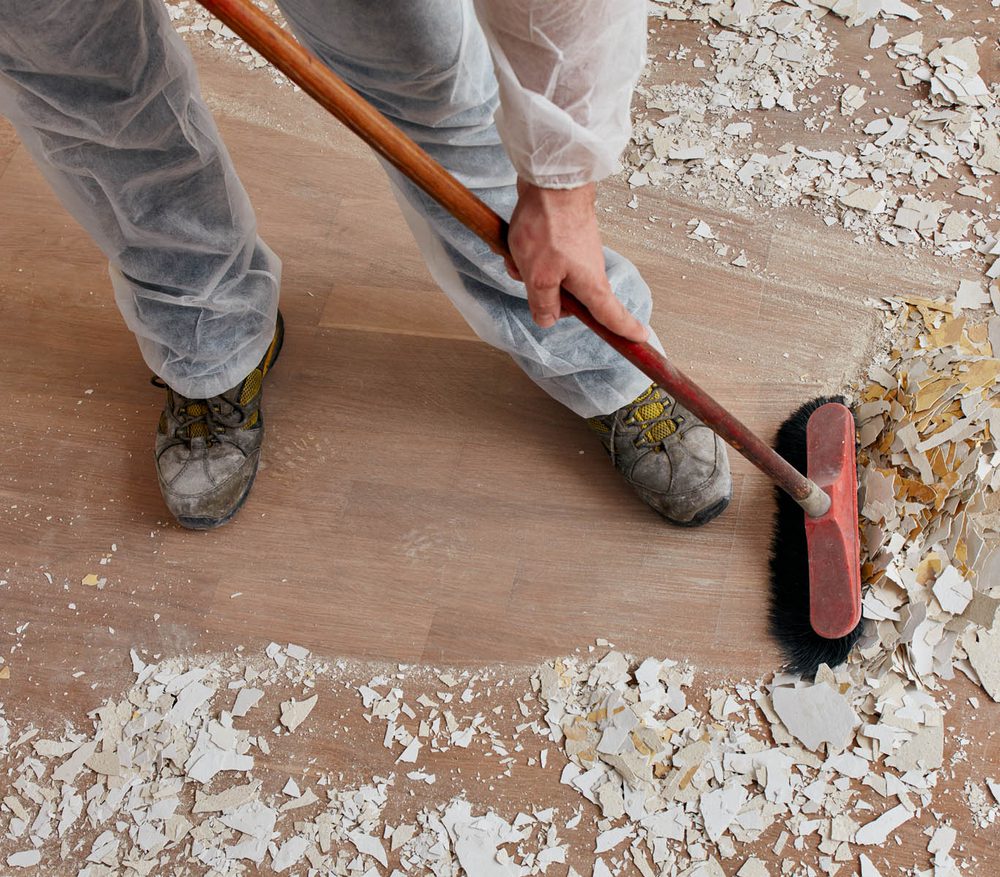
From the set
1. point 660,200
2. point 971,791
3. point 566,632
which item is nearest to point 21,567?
point 566,632

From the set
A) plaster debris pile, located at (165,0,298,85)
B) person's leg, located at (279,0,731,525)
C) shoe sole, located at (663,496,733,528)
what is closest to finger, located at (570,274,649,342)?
person's leg, located at (279,0,731,525)

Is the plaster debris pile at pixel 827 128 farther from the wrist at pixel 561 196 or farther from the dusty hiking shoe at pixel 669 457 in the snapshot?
the wrist at pixel 561 196

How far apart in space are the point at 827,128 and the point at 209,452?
128cm

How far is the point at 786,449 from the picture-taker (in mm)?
1513

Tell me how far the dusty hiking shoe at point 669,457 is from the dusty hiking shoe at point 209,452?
1.83ft

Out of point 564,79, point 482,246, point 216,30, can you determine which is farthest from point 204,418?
point 216,30

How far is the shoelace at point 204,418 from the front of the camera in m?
1.58

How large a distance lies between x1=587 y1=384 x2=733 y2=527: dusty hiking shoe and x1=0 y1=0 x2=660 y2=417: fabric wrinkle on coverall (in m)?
0.04

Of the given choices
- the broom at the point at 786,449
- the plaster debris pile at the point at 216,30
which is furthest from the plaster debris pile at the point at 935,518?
the plaster debris pile at the point at 216,30

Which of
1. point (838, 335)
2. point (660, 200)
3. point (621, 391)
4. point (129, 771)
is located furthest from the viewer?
point (660, 200)

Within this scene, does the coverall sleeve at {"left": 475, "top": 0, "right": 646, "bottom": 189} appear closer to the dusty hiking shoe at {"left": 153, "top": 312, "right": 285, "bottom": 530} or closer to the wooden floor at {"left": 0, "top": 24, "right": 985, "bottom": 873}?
the wooden floor at {"left": 0, "top": 24, "right": 985, "bottom": 873}

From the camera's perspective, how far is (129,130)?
1256 millimetres

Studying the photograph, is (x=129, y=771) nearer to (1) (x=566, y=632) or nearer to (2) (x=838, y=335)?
(1) (x=566, y=632)

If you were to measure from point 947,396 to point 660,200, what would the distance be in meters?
0.65
